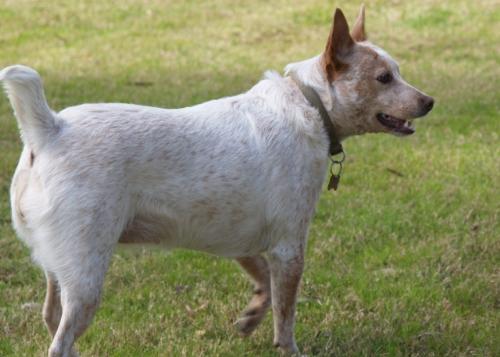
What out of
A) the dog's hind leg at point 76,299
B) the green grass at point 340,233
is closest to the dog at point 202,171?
the dog's hind leg at point 76,299

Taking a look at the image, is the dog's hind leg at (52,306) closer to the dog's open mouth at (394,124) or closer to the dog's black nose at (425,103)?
the dog's open mouth at (394,124)

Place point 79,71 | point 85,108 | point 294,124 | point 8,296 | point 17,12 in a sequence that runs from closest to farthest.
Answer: point 85,108
point 294,124
point 8,296
point 79,71
point 17,12

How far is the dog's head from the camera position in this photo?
4.58 m

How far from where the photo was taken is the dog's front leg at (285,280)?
4.52 meters

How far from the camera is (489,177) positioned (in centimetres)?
743

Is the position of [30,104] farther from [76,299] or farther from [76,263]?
[76,299]

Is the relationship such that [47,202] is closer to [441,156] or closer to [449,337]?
[449,337]

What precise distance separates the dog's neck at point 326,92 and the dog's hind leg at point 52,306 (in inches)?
61.5

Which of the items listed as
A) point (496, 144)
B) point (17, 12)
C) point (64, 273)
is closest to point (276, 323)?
point (64, 273)

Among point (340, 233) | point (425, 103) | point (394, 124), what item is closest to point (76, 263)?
point (394, 124)

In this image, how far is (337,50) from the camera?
15.0 feet

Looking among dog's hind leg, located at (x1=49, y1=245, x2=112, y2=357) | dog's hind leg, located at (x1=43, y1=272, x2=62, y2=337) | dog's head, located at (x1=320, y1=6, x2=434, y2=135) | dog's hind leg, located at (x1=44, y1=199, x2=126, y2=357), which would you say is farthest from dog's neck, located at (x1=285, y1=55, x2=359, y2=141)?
dog's hind leg, located at (x1=43, y1=272, x2=62, y2=337)

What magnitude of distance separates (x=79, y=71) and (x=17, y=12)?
155 inches

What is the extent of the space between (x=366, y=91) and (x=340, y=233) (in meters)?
1.83
